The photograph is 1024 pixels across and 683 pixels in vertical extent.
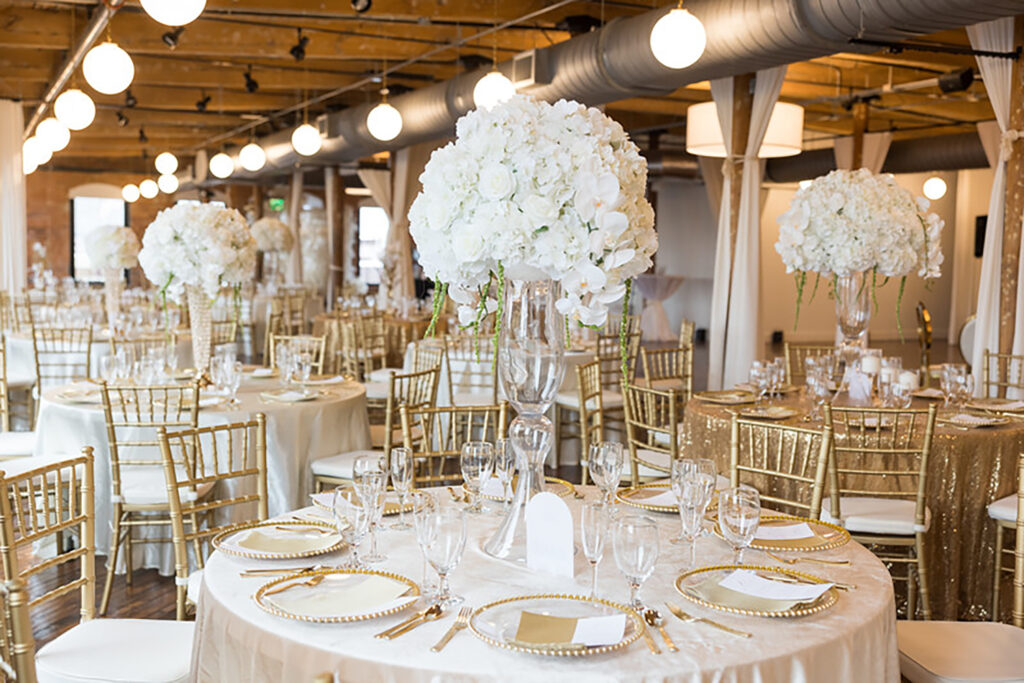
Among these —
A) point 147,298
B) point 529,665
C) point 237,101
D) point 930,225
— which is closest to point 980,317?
point 930,225

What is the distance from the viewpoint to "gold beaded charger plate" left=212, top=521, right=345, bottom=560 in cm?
240

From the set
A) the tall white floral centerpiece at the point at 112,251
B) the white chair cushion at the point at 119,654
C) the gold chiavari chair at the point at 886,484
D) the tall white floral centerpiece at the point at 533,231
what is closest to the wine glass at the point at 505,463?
the tall white floral centerpiece at the point at 533,231

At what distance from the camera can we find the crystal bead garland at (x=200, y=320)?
546 centimetres

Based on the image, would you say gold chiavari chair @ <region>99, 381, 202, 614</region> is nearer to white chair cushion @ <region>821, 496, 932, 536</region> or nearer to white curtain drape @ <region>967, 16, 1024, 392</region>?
white chair cushion @ <region>821, 496, 932, 536</region>

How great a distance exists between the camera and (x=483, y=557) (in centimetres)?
246

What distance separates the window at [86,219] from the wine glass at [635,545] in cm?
2435

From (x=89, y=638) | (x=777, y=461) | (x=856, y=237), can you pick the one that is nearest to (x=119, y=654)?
(x=89, y=638)

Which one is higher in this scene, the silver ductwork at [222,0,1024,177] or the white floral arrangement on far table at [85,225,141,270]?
the silver ductwork at [222,0,1024,177]

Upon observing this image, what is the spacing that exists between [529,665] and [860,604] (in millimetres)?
791

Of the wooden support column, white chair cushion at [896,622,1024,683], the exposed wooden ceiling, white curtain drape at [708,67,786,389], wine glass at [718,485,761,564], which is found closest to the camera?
wine glass at [718,485,761,564]

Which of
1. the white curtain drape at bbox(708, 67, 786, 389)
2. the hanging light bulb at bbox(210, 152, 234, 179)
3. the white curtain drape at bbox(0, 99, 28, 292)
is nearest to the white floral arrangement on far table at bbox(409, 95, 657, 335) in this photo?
the white curtain drape at bbox(708, 67, 786, 389)

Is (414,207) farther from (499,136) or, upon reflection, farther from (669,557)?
(669,557)

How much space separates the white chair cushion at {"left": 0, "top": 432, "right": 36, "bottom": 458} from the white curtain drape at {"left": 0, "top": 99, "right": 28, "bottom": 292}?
7.35 m

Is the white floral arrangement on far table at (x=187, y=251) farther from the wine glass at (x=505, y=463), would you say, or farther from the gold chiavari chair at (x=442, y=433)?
the wine glass at (x=505, y=463)
